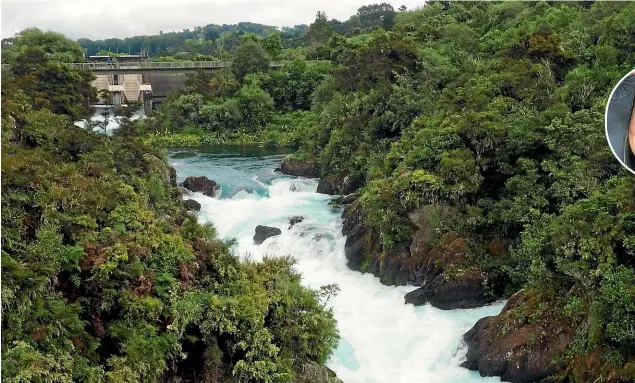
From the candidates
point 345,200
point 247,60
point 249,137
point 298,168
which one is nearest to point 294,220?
point 345,200

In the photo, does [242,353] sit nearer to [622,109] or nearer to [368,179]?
[622,109]

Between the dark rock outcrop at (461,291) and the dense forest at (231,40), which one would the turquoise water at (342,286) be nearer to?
the dark rock outcrop at (461,291)

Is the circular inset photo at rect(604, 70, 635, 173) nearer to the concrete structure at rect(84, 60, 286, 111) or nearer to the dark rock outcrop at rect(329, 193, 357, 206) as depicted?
the dark rock outcrop at rect(329, 193, 357, 206)

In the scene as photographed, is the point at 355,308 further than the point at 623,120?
Yes

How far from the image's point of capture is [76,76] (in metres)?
26.6

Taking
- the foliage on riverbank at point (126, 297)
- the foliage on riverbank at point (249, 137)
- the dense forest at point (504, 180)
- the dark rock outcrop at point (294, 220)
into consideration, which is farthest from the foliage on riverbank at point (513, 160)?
the foliage on riverbank at point (249, 137)

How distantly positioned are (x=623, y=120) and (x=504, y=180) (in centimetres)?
1620

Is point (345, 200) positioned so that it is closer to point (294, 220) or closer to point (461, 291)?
point (294, 220)

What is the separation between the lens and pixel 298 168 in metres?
33.5

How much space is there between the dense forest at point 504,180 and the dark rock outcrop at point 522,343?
0.03 m

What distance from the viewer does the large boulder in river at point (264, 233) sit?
924 inches

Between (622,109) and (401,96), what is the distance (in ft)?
79.6

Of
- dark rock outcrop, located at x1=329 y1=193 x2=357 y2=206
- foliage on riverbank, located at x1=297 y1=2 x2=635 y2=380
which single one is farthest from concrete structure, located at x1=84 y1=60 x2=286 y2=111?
dark rock outcrop, located at x1=329 y1=193 x2=357 y2=206

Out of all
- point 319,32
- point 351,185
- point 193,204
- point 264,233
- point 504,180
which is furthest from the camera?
point 319,32
